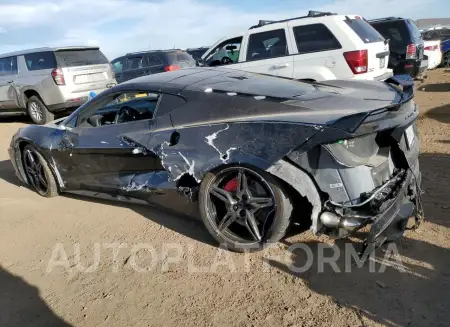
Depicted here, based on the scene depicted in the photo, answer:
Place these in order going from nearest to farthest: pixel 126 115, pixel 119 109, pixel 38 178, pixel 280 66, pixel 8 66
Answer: pixel 126 115 → pixel 119 109 → pixel 38 178 → pixel 280 66 → pixel 8 66

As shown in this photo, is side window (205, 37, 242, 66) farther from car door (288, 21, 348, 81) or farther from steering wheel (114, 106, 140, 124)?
steering wheel (114, 106, 140, 124)

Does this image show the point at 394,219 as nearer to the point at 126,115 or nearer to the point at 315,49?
the point at 126,115

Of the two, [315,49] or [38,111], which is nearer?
[315,49]

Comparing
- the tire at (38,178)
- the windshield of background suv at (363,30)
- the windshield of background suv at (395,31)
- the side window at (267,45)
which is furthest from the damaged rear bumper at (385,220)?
the windshield of background suv at (395,31)

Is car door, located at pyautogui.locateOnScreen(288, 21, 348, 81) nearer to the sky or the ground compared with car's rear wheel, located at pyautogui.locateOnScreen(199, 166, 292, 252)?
nearer to the sky

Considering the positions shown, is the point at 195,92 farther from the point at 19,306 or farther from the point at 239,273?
the point at 19,306

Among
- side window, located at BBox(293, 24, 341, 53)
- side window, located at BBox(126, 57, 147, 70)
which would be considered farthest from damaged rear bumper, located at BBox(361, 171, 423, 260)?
side window, located at BBox(126, 57, 147, 70)

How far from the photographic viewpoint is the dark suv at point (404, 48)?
9742 mm

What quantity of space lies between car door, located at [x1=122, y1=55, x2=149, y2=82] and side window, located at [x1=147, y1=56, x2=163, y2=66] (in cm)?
13

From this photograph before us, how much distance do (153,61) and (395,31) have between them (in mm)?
6503

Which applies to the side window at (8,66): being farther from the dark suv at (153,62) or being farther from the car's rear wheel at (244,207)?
the car's rear wheel at (244,207)

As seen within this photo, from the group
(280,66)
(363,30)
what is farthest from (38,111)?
(363,30)

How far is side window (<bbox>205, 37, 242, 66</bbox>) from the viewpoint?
814cm

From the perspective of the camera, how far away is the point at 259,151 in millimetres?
2992
